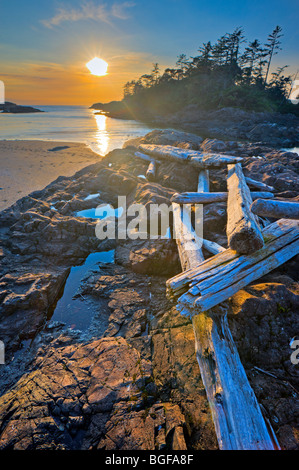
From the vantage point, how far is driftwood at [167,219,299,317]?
3.03 meters

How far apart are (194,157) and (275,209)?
5922 millimetres

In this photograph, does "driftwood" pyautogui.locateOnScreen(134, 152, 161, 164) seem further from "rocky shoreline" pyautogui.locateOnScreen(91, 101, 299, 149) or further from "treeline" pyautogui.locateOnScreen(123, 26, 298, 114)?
"treeline" pyautogui.locateOnScreen(123, 26, 298, 114)

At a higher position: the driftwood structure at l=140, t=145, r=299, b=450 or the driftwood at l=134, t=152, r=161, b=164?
the driftwood at l=134, t=152, r=161, b=164

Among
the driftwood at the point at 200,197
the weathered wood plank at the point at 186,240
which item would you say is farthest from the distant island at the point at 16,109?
the weathered wood plank at the point at 186,240

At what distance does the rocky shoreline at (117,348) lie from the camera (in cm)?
249

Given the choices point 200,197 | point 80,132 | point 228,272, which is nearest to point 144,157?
point 200,197

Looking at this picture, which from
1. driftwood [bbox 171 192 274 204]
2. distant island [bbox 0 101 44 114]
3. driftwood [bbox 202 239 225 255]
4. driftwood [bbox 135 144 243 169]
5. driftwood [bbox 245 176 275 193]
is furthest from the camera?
distant island [bbox 0 101 44 114]

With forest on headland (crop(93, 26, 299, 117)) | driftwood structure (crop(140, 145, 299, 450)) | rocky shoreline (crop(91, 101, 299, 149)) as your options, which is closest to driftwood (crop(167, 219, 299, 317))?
driftwood structure (crop(140, 145, 299, 450))

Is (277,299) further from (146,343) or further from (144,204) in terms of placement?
(144,204)

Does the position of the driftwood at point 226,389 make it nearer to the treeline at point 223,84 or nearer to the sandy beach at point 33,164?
the sandy beach at point 33,164

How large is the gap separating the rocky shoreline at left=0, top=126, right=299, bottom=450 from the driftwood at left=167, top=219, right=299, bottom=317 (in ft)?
1.08

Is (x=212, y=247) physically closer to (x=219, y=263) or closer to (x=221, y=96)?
(x=219, y=263)

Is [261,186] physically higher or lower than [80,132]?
lower

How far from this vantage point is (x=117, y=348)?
138 inches
